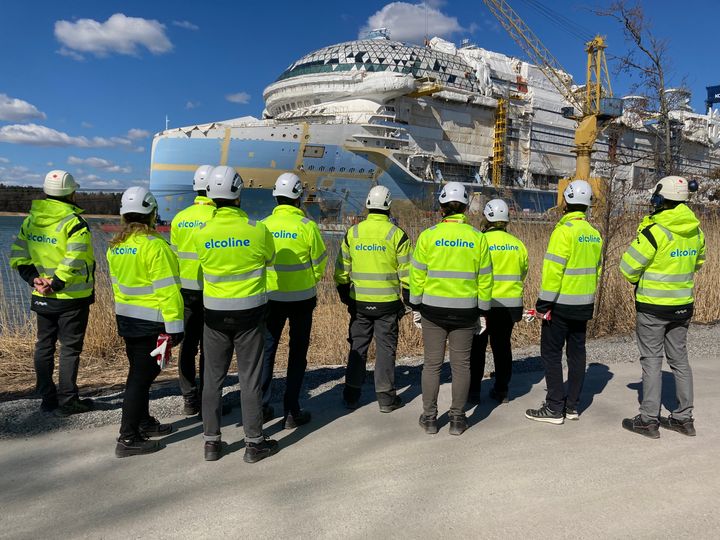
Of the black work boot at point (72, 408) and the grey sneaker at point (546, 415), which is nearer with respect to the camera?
the grey sneaker at point (546, 415)

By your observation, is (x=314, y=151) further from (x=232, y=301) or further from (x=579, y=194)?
(x=232, y=301)

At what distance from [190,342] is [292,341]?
965mm

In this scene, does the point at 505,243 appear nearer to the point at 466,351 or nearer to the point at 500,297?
the point at 500,297

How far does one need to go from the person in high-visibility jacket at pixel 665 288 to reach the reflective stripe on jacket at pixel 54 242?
14.6 ft

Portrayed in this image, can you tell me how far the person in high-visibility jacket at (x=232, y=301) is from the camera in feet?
11.2

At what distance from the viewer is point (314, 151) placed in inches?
1234

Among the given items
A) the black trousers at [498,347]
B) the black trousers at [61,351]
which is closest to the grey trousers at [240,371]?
the black trousers at [61,351]

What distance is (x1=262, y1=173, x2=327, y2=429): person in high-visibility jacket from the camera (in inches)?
167

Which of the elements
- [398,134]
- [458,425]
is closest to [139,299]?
[458,425]

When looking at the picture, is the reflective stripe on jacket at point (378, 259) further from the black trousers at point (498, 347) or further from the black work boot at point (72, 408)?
the black work boot at point (72, 408)

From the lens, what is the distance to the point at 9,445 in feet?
12.6

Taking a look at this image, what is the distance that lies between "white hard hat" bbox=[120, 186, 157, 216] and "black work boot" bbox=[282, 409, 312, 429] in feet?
6.44

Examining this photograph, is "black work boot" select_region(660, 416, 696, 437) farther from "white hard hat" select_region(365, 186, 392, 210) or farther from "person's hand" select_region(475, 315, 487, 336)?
"white hard hat" select_region(365, 186, 392, 210)

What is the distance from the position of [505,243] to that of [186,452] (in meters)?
3.14
